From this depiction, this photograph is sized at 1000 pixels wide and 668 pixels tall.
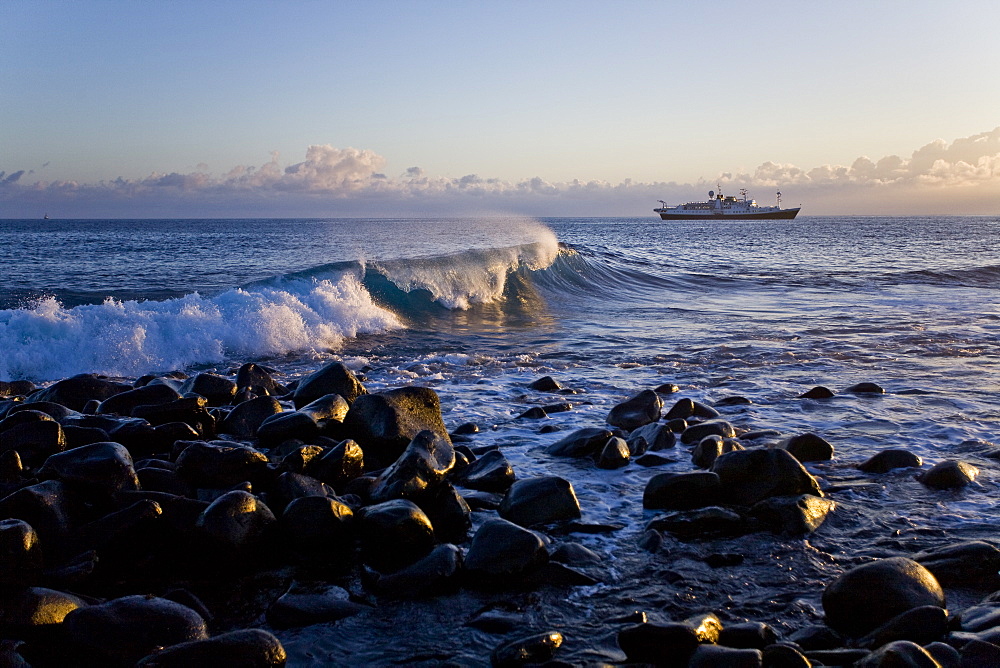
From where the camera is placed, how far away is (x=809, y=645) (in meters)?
2.96

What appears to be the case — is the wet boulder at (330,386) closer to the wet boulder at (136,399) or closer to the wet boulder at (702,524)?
the wet boulder at (136,399)

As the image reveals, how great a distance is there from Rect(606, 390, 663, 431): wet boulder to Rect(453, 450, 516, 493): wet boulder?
1.72 meters

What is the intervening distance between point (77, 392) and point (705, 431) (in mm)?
5741

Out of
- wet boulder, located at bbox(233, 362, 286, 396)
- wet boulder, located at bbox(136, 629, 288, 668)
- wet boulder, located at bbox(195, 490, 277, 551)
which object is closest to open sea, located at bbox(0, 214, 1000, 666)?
wet boulder, located at bbox(136, 629, 288, 668)

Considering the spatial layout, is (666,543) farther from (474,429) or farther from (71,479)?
(71,479)

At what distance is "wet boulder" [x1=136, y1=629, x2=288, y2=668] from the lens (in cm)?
261

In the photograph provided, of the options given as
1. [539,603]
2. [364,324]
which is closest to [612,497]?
[539,603]

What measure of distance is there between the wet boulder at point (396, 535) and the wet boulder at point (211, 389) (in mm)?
3697

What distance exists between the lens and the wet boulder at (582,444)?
571 cm

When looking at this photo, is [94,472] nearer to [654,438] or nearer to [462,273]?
[654,438]

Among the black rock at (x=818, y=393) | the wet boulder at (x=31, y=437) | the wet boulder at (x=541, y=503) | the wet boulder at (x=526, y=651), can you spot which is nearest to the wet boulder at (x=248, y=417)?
the wet boulder at (x=31, y=437)

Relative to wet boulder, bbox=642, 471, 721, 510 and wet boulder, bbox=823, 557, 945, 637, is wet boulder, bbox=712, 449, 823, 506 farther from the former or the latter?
wet boulder, bbox=823, 557, 945, 637

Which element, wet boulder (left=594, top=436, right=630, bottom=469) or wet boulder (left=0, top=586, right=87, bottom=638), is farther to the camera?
wet boulder (left=594, top=436, right=630, bottom=469)

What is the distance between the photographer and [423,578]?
355 cm
